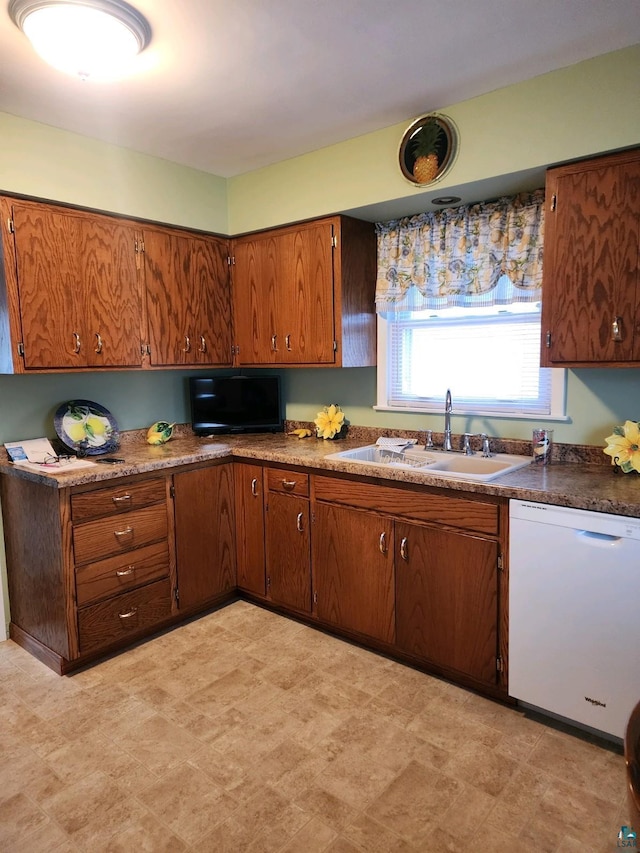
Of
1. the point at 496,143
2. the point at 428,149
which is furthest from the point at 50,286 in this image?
the point at 496,143

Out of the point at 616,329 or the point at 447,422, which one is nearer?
the point at 616,329

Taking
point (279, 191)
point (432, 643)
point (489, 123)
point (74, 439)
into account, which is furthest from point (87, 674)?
point (489, 123)

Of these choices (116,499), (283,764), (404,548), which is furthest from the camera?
(116,499)

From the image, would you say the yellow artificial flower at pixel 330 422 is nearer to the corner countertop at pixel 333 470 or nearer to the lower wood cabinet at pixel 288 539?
the corner countertop at pixel 333 470

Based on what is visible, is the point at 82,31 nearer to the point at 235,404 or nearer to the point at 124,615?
the point at 235,404

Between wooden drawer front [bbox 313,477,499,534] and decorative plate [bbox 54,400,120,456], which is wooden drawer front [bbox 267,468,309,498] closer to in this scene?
wooden drawer front [bbox 313,477,499,534]

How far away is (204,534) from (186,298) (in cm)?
136

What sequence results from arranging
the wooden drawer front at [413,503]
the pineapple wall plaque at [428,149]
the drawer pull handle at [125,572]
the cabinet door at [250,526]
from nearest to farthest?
the wooden drawer front at [413,503] → the pineapple wall plaque at [428,149] → the drawer pull handle at [125,572] → the cabinet door at [250,526]

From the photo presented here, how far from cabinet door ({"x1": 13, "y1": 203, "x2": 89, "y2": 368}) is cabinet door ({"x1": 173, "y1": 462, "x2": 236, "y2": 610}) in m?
0.85

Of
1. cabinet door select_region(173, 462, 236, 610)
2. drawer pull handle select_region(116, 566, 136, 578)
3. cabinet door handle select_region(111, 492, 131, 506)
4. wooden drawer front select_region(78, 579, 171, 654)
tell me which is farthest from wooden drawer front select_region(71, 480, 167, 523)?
wooden drawer front select_region(78, 579, 171, 654)

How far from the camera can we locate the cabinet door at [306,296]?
3.00m

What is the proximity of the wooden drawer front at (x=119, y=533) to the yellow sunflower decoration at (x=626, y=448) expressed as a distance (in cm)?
209

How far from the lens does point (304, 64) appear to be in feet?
6.86

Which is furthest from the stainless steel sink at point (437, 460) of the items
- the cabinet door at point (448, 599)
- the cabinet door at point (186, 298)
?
the cabinet door at point (186, 298)
